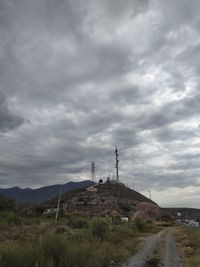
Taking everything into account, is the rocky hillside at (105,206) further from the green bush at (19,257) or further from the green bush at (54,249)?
the green bush at (19,257)

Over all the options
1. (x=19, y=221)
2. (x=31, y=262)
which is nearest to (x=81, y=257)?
(x=31, y=262)

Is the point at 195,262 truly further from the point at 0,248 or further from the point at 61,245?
the point at 0,248

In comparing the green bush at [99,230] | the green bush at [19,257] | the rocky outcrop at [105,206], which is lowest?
the green bush at [19,257]

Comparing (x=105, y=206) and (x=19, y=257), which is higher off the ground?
(x=105, y=206)

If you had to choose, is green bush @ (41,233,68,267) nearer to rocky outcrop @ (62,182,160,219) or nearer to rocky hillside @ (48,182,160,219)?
rocky hillside @ (48,182,160,219)

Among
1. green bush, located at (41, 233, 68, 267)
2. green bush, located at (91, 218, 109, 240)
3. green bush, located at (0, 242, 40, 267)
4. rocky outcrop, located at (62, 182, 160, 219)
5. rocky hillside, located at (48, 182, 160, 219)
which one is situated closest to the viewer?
green bush, located at (0, 242, 40, 267)

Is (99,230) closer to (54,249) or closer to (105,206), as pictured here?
(54,249)

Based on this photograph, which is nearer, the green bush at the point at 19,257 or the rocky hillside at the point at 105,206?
the green bush at the point at 19,257

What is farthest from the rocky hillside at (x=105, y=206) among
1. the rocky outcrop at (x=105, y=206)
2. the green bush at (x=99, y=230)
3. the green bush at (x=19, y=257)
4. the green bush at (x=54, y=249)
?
the green bush at (x=19, y=257)

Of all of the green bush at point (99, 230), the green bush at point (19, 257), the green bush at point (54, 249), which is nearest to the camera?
the green bush at point (19, 257)

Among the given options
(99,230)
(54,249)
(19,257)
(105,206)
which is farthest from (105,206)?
(19,257)

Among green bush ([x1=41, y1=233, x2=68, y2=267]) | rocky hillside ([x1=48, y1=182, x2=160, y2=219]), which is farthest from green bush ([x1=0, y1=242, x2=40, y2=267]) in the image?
rocky hillside ([x1=48, y1=182, x2=160, y2=219])

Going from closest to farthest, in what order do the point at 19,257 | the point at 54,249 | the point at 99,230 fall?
the point at 19,257
the point at 54,249
the point at 99,230

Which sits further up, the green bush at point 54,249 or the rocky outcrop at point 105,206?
the rocky outcrop at point 105,206
